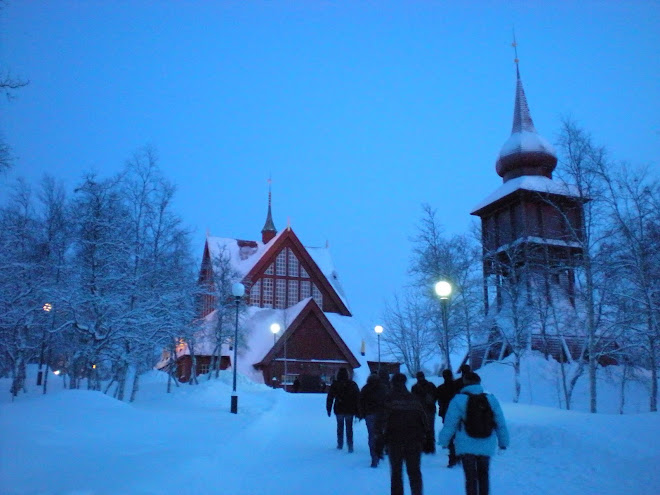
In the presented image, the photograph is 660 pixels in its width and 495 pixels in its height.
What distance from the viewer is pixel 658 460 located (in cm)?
869

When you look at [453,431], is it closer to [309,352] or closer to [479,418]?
[479,418]

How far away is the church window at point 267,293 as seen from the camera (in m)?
42.3

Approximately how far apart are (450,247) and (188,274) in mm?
14160

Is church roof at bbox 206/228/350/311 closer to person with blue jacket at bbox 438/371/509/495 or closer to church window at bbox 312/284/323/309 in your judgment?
church window at bbox 312/284/323/309

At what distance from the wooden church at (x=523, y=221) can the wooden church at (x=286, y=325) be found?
9355 millimetres

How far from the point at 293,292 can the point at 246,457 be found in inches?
1296

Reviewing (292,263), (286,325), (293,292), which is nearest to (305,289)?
(293,292)

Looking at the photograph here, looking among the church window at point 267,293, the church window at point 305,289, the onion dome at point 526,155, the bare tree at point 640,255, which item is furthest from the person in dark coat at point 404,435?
the church window at point 305,289

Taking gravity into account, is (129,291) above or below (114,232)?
below

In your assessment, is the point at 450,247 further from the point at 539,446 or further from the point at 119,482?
Answer: the point at 119,482

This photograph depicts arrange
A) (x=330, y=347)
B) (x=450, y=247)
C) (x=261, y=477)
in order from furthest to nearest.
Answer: (x=330, y=347), (x=450, y=247), (x=261, y=477)

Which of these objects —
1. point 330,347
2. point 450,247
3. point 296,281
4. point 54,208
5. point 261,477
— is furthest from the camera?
point 296,281

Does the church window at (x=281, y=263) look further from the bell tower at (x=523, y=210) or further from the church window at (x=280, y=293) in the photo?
the bell tower at (x=523, y=210)

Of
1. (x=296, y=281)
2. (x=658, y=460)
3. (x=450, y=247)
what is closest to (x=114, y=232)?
(x=658, y=460)
